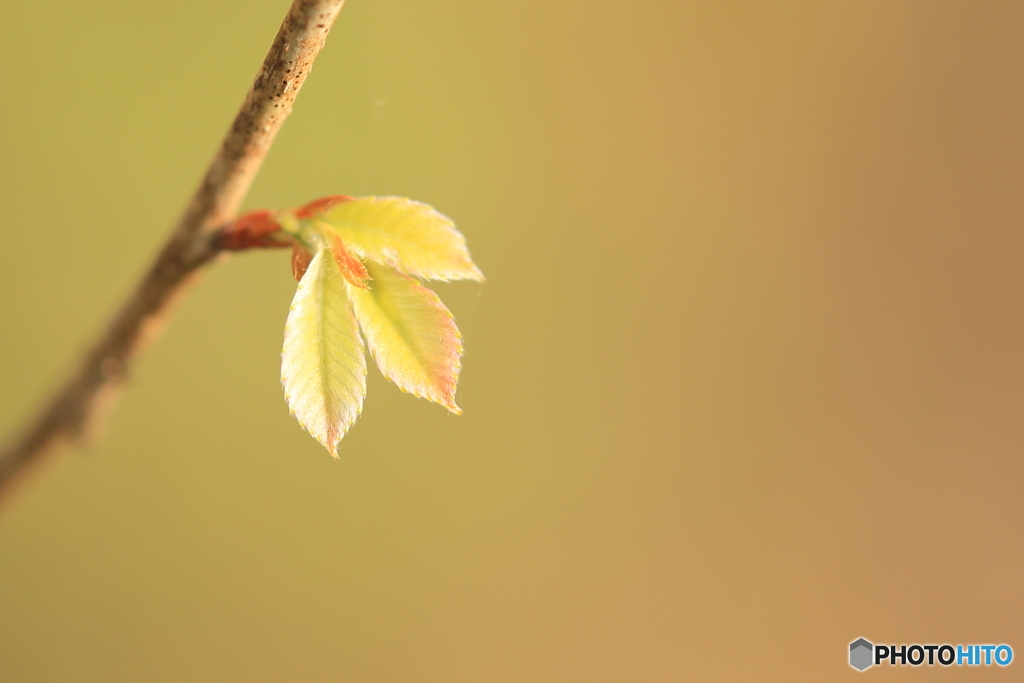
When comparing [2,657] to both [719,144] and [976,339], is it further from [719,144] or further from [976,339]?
[976,339]

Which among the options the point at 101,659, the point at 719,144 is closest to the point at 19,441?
the point at 101,659

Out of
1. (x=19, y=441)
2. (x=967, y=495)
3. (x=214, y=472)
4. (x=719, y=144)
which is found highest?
(x=719, y=144)

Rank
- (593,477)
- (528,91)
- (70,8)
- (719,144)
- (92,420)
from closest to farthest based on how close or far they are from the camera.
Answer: (92,420) < (70,8) < (528,91) < (719,144) < (593,477)

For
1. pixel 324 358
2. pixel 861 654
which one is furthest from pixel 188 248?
pixel 861 654

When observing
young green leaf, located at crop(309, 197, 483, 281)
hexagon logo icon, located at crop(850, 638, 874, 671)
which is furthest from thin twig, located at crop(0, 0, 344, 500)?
hexagon logo icon, located at crop(850, 638, 874, 671)

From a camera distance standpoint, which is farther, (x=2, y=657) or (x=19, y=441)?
(x=2, y=657)

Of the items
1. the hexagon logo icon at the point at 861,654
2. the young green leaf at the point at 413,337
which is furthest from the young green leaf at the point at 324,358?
the hexagon logo icon at the point at 861,654

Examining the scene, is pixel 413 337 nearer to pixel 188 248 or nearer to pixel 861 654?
pixel 188 248
